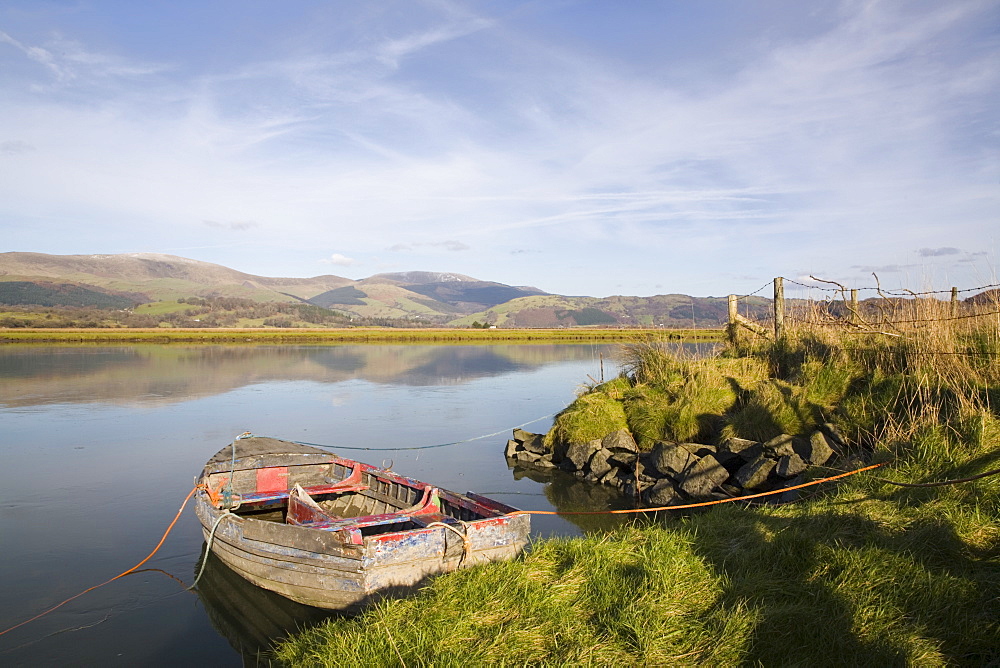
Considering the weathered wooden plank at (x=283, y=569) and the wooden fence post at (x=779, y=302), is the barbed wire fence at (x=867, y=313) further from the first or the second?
the weathered wooden plank at (x=283, y=569)

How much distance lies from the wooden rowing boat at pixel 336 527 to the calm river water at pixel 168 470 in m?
0.58

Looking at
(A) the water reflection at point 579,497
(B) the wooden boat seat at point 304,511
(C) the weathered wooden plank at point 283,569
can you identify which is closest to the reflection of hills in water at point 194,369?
(A) the water reflection at point 579,497

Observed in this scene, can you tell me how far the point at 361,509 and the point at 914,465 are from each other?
26.2 ft

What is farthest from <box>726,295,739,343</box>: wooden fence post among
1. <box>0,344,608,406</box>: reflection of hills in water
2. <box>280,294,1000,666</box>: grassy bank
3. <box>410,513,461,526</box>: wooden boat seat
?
<box>0,344,608,406</box>: reflection of hills in water

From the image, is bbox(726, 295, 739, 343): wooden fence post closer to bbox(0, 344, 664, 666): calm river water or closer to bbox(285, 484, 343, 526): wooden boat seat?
bbox(0, 344, 664, 666): calm river water

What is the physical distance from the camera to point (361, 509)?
10805mm

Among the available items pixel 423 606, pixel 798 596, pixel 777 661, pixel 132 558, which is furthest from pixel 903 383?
pixel 132 558

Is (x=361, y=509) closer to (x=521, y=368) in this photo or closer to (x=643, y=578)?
(x=643, y=578)

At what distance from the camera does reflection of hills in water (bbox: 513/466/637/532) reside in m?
11.0

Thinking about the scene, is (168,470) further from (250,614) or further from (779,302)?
(779,302)

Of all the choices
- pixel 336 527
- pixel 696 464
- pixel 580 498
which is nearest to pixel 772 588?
pixel 336 527

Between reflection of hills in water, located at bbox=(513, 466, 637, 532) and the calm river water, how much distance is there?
0.08 meters

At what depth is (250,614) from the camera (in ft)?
25.8

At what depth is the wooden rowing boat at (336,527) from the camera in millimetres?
7039
